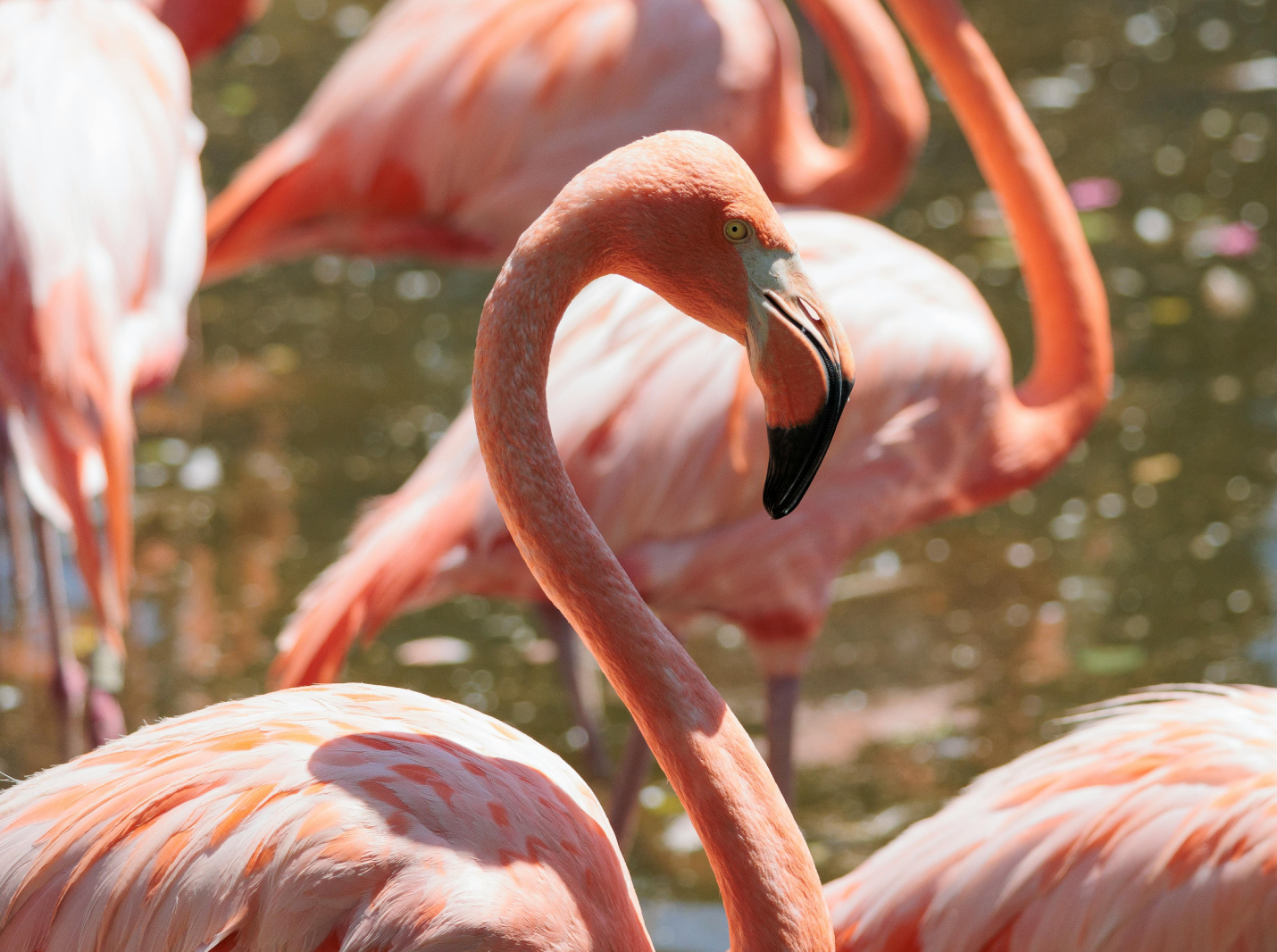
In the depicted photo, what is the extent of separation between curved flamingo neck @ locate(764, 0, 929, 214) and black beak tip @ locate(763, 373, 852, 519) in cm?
182

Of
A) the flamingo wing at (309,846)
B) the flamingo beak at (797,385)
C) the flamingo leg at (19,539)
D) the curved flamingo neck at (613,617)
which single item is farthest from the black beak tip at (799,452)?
the flamingo leg at (19,539)

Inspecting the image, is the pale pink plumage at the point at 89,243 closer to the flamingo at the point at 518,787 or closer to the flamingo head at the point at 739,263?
the flamingo at the point at 518,787

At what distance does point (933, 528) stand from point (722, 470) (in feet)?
5.08

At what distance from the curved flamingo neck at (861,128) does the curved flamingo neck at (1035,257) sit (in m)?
0.18

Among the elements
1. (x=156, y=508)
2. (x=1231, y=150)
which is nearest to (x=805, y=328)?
(x=156, y=508)

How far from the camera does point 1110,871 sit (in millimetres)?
1638

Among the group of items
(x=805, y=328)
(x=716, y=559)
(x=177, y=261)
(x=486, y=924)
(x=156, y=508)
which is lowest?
(x=156, y=508)

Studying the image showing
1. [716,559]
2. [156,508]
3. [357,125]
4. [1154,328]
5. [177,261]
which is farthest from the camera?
[1154,328]

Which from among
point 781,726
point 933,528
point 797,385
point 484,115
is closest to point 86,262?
point 484,115

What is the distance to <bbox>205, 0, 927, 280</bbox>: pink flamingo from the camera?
3.13m

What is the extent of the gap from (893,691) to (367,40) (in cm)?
177

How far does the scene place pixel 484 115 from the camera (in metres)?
3.17

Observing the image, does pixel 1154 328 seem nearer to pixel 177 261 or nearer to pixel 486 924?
pixel 177 261

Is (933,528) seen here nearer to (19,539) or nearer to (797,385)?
(19,539)
